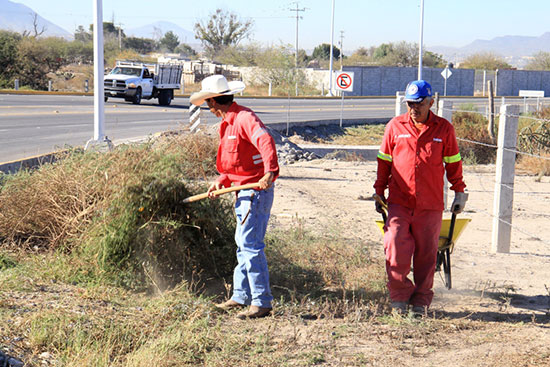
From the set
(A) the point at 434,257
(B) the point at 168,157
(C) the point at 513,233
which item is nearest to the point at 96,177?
(B) the point at 168,157

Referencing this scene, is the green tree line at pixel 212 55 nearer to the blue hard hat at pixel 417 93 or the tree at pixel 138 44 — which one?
the tree at pixel 138 44

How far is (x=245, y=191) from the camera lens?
5336 mm

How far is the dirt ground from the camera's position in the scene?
15.9 feet

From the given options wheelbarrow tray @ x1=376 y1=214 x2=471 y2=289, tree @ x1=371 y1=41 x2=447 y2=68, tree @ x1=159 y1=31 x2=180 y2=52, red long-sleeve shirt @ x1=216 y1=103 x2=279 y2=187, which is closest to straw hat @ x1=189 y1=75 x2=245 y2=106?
red long-sleeve shirt @ x1=216 y1=103 x2=279 y2=187

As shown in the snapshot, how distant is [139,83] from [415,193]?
26.6m

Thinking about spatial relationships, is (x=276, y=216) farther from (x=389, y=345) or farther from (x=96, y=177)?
(x=389, y=345)

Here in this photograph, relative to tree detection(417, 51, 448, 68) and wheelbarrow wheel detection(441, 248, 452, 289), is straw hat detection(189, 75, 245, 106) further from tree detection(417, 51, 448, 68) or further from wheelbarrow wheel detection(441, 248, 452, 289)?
tree detection(417, 51, 448, 68)

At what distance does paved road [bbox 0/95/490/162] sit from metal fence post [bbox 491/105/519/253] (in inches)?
230

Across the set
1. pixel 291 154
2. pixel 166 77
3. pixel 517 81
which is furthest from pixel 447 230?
pixel 517 81

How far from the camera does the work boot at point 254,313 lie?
541 centimetres

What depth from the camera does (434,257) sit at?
18.3 ft

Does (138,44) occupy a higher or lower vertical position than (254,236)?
higher

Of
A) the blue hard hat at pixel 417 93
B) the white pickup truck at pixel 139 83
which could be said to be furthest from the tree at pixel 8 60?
the blue hard hat at pixel 417 93

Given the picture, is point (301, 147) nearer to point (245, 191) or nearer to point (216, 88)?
point (216, 88)
